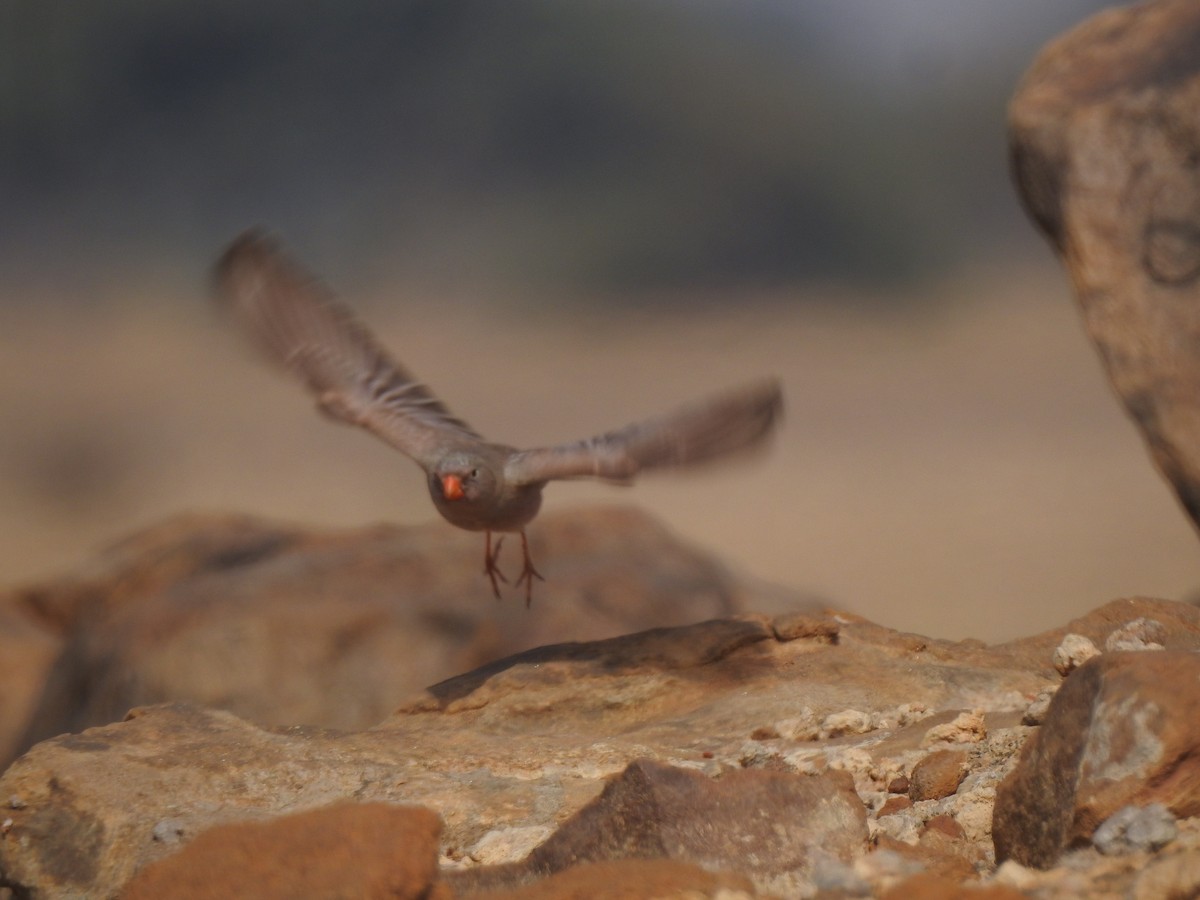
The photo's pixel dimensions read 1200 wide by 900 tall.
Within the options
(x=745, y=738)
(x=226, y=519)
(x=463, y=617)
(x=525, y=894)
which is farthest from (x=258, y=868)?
(x=226, y=519)

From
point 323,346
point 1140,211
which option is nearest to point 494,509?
point 323,346

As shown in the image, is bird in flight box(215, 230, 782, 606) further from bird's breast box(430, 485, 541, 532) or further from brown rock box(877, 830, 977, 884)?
brown rock box(877, 830, 977, 884)

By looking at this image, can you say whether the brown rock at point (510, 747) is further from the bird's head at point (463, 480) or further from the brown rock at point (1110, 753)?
the bird's head at point (463, 480)

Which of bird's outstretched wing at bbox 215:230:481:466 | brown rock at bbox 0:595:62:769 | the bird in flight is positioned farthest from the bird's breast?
brown rock at bbox 0:595:62:769

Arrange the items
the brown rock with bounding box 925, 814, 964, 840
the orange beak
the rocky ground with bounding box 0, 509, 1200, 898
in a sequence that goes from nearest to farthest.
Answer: the rocky ground with bounding box 0, 509, 1200, 898
the brown rock with bounding box 925, 814, 964, 840
the orange beak

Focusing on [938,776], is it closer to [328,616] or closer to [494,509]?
[494,509]

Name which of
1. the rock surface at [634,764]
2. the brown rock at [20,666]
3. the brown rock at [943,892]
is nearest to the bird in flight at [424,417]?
the rock surface at [634,764]

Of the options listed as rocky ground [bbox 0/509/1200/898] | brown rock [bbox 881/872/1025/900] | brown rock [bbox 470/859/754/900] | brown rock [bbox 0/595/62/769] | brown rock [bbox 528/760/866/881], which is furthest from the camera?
brown rock [bbox 0/595/62/769]
